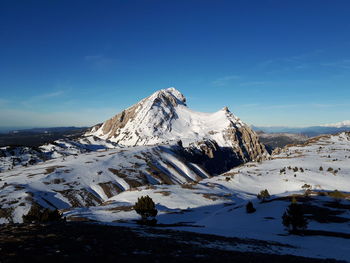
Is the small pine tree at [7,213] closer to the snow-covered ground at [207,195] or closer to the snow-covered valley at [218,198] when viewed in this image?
the snow-covered valley at [218,198]

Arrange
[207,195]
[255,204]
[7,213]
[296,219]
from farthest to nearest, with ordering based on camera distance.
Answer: [7,213], [207,195], [255,204], [296,219]

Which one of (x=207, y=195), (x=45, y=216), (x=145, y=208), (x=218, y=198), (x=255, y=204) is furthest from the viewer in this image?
(x=207, y=195)

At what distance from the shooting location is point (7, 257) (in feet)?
47.0

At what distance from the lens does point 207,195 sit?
9431 centimetres

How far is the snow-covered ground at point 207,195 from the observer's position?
40.9 meters

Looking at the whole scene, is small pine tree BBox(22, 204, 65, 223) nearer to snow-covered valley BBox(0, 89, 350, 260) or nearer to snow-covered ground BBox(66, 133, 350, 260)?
snow-covered valley BBox(0, 89, 350, 260)

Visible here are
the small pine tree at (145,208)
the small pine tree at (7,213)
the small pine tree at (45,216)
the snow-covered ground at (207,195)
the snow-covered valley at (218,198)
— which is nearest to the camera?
the snow-covered valley at (218,198)

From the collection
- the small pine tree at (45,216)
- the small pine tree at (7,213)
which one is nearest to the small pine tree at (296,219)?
the small pine tree at (45,216)

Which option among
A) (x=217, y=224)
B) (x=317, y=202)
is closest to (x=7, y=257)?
(x=217, y=224)

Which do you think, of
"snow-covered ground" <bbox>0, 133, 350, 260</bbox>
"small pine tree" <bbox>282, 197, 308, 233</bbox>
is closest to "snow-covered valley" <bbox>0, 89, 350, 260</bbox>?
"snow-covered ground" <bbox>0, 133, 350, 260</bbox>

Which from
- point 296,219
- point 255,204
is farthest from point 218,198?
point 296,219

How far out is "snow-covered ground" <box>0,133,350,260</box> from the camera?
40878mm

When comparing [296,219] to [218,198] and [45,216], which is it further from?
[218,198]

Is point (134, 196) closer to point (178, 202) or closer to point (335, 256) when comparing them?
point (178, 202)
